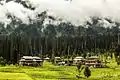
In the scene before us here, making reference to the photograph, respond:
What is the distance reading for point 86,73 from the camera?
122062 millimetres

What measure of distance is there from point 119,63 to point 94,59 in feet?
73.8

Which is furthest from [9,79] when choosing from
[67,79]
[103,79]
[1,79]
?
[103,79]

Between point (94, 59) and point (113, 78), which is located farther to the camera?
point (94, 59)

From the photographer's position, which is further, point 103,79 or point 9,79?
point 103,79

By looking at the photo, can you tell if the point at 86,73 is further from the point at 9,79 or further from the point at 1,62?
the point at 1,62

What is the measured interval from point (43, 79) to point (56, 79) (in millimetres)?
5426

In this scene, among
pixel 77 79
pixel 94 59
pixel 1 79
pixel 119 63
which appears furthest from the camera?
pixel 94 59

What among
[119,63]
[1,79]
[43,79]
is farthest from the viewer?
[119,63]

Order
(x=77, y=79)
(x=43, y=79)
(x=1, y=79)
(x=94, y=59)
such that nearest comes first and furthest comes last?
(x=1, y=79) → (x=43, y=79) → (x=77, y=79) → (x=94, y=59)

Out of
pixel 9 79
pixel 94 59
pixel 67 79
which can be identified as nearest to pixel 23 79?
pixel 9 79

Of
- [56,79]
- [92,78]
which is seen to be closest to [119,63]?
[92,78]

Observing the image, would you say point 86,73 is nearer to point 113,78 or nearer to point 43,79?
point 113,78

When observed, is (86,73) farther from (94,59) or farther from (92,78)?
(94,59)

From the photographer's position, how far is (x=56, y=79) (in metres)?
112
